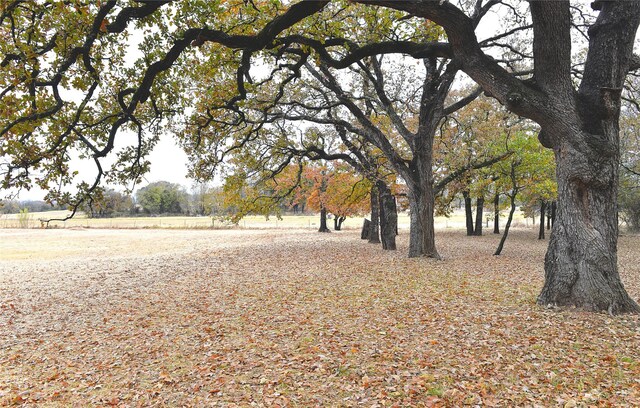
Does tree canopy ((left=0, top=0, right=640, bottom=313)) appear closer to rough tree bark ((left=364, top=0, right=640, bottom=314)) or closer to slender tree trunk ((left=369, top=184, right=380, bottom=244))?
rough tree bark ((left=364, top=0, right=640, bottom=314))

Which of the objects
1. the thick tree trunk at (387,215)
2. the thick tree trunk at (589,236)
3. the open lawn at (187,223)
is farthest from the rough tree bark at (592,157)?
the open lawn at (187,223)

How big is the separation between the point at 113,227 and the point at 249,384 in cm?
5114

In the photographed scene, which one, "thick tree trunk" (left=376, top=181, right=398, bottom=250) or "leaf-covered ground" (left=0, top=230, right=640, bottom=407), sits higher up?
"thick tree trunk" (left=376, top=181, right=398, bottom=250)

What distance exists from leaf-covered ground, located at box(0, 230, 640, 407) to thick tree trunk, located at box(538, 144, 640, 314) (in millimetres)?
338

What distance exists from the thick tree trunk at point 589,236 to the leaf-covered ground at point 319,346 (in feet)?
1.11

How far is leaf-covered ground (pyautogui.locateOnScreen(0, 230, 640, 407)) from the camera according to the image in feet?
13.4

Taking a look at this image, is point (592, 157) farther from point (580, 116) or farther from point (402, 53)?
point (402, 53)

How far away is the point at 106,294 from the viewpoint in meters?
9.87

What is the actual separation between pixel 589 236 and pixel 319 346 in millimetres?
4526

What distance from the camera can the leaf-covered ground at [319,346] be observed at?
13.4 ft

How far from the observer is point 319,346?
5328 mm

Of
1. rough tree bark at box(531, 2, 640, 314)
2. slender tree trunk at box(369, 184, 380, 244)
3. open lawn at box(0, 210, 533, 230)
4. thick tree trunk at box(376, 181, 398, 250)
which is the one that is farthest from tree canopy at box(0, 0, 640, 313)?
open lawn at box(0, 210, 533, 230)

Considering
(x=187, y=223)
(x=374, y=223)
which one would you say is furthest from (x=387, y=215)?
(x=187, y=223)

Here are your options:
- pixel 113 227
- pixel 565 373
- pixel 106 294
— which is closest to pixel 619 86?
pixel 565 373
